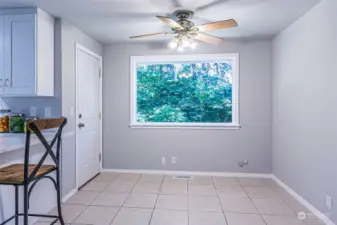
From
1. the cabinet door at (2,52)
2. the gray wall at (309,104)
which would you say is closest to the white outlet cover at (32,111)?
the cabinet door at (2,52)

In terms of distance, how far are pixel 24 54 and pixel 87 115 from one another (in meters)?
1.26

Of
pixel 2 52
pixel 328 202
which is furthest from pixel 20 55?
pixel 328 202

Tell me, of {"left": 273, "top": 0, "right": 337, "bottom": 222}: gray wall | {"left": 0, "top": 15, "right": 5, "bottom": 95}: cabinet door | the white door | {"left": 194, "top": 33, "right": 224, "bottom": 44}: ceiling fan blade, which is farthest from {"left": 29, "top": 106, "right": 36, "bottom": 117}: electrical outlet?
{"left": 273, "top": 0, "right": 337, "bottom": 222}: gray wall

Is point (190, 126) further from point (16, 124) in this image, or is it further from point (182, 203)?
point (16, 124)

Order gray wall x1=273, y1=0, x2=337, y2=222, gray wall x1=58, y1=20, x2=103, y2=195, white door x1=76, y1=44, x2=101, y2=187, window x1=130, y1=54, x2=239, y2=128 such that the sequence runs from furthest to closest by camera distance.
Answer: window x1=130, y1=54, x2=239, y2=128 < white door x1=76, y1=44, x2=101, y2=187 < gray wall x1=58, y1=20, x2=103, y2=195 < gray wall x1=273, y1=0, x2=337, y2=222

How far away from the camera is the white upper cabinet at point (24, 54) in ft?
8.80

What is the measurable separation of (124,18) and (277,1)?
1.79 metres

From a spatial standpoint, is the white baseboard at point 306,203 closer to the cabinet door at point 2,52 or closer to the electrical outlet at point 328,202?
the electrical outlet at point 328,202

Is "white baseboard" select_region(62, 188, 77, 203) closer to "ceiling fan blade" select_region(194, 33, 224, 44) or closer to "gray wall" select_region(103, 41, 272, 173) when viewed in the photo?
"gray wall" select_region(103, 41, 272, 173)

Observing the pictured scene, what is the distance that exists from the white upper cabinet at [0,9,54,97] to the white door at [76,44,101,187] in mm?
614

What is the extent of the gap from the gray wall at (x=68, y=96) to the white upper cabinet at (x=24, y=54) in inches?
9.8

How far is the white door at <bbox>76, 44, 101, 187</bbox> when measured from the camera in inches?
133

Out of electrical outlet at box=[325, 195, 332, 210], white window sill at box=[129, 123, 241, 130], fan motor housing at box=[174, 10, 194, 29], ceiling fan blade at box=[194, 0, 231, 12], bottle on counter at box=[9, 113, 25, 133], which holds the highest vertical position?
ceiling fan blade at box=[194, 0, 231, 12]

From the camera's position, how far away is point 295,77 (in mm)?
3053
